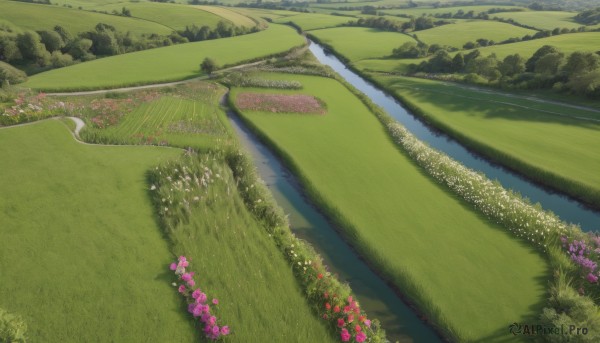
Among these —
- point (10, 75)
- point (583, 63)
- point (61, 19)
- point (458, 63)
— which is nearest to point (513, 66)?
point (458, 63)

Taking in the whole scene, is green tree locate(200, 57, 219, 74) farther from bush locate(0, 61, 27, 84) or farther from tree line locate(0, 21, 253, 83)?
tree line locate(0, 21, 253, 83)

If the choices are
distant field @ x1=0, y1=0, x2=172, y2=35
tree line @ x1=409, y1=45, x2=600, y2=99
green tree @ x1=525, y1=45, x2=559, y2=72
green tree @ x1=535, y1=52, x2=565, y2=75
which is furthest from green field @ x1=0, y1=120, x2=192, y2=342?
distant field @ x1=0, y1=0, x2=172, y2=35

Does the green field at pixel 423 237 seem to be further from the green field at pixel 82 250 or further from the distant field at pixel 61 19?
the distant field at pixel 61 19

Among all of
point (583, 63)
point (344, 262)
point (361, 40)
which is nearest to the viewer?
point (344, 262)

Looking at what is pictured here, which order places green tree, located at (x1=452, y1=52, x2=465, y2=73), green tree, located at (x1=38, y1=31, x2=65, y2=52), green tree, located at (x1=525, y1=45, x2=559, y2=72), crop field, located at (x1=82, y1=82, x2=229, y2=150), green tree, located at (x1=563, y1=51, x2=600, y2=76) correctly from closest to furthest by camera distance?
crop field, located at (x1=82, y1=82, x2=229, y2=150)
green tree, located at (x1=563, y1=51, x2=600, y2=76)
green tree, located at (x1=525, y1=45, x2=559, y2=72)
green tree, located at (x1=38, y1=31, x2=65, y2=52)
green tree, located at (x1=452, y1=52, x2=465, y2=73)

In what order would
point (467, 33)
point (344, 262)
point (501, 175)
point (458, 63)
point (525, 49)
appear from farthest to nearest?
point (467, 33)
point (525, 49)
point (458, 63)
point (501, 175)
point (344, 262)

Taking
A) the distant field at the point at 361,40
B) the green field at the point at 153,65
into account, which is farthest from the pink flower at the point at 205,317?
the distant field at the point at 361,40

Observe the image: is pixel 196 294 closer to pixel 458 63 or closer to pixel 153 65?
pixel 153 65
